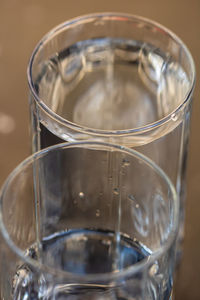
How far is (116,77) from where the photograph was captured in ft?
1.58

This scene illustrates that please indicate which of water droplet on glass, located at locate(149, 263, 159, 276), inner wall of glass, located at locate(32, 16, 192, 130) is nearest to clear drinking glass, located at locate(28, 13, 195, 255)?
inner wall of glass, located at locate(32, 16, 192, 130)

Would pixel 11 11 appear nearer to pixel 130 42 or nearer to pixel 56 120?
pixel 130 42

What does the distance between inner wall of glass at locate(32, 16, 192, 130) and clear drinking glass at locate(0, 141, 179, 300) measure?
0.28 ft

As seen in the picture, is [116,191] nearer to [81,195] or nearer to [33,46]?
[81,195]

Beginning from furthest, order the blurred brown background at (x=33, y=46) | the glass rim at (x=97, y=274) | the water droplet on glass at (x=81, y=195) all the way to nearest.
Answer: the blurred brown background at (x=33, y=46) < the water droplet on glass at (x=81, y=195) < the glass rim at (x=97, y=274)

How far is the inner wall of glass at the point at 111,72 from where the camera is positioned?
0.44 m

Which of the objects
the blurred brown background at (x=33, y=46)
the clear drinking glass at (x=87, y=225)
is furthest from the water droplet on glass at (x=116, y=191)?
the blurred brown background at (x=33, y=46)

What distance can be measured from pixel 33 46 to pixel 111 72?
3.2 inches

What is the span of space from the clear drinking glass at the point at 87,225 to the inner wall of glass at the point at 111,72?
0.09 meters

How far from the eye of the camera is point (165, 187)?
0.99 ft

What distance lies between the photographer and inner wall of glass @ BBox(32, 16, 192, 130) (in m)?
0.44

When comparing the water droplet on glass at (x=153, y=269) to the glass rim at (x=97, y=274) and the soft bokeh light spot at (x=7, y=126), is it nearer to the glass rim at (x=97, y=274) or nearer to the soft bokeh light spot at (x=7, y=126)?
the glass rim at (x=97, y=274)

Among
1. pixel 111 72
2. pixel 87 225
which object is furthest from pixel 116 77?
pixel 87 225

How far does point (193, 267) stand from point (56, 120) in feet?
0.50
